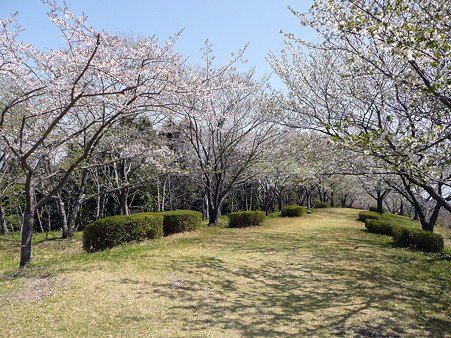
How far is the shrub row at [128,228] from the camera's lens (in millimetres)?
8508

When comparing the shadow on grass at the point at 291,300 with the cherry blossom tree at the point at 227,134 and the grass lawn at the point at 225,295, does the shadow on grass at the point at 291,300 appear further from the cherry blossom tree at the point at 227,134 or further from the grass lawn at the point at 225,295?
the cherry blossom tree at the point at 227,134

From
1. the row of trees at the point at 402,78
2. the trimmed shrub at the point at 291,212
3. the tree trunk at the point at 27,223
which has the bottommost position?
the trimmed shrub at the point at 291,212

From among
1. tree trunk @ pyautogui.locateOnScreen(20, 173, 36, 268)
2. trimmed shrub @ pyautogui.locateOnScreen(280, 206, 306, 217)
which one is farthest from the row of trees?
trimmed shrub @ pyautogui.locateOnScreen(280, 206, 306, 217)

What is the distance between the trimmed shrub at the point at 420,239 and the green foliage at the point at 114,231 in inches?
357

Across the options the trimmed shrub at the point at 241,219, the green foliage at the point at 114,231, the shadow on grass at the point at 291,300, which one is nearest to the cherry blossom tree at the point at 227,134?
the trimmed shrub at the point at 241,219

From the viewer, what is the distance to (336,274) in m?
6.66

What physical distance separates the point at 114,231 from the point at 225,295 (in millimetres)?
4897

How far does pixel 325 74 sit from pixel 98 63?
6.99 meters

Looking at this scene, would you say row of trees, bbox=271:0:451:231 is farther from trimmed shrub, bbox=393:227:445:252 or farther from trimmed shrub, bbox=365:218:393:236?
trimmed shrub, bbox=365:218:393:236

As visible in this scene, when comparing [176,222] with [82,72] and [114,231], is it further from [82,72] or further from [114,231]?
[82,72]

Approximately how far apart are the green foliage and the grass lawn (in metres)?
0.56

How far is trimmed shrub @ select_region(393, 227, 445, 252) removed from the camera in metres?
9.51

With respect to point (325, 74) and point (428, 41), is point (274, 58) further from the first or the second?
point (428, 41)

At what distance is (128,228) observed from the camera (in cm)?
926
